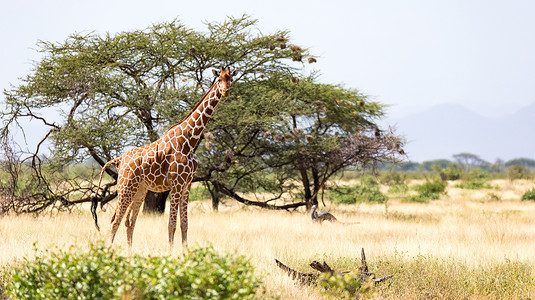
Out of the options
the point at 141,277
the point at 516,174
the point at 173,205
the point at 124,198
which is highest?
the point at 516,174

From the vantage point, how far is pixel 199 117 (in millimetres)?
7965

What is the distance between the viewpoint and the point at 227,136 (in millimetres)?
16203

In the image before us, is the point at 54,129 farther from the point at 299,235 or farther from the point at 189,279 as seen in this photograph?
the point at 189,279

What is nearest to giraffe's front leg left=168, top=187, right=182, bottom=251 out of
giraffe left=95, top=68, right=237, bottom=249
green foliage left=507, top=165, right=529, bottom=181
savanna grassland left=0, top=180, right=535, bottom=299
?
giraffe left=95, top=68, right=237, bottom=249

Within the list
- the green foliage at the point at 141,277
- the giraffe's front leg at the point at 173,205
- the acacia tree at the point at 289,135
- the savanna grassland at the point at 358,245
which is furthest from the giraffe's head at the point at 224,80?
the acacia tree at the point at 289,135

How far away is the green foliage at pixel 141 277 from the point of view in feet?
14.7

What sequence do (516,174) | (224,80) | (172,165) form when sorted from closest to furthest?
(224,80) → (172,165) → (516,174)

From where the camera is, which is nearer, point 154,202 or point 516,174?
point 154,202

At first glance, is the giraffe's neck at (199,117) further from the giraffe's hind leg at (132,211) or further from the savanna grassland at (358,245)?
the savanna grassland at (358,245)

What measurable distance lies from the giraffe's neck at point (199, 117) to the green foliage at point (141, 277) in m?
3.08

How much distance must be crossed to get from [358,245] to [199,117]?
3.98 meters

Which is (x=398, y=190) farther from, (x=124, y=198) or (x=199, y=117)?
(x=124, y=198)

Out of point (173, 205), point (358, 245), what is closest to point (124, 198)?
point (173, 205)

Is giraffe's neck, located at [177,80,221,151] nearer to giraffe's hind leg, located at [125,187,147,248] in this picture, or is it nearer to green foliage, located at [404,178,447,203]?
giraffe's hind leg, located at [125,187,147,248]
